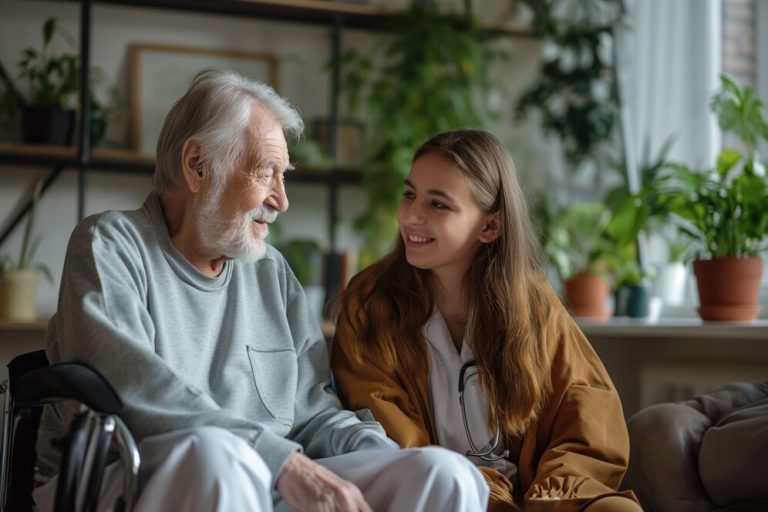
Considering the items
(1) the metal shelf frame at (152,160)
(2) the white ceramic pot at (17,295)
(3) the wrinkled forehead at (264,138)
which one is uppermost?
(1) the metal shelf frame at (152,160)

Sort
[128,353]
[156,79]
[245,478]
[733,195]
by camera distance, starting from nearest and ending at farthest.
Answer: [245,478]
[128,353]
[733,195]
[156,79]

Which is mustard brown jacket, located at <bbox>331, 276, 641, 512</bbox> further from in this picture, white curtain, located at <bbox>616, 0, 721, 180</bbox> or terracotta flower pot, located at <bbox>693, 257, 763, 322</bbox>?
white curtain, located at <bbox>616, 0, 721, 180</bbox>

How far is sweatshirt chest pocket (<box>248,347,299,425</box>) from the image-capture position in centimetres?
184

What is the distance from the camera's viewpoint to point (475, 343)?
204cm

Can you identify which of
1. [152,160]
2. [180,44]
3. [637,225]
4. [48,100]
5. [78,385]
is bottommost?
[78,385]

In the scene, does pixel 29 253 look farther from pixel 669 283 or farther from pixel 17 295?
pixel 669 283

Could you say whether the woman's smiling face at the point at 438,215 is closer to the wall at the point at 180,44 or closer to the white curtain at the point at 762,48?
the white curtain at the point at 762,48

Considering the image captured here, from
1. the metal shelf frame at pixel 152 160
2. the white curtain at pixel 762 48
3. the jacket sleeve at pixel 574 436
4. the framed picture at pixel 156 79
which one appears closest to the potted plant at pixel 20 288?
the metal shelf frame at pixel 152 160

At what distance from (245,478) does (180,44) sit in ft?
9.54

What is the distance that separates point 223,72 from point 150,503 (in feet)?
2.95

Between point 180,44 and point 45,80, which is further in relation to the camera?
point 180,44

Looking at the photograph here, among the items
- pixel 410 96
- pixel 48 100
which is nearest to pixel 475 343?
pixel 410 96

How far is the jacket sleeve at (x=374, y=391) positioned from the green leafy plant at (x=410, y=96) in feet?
5.60

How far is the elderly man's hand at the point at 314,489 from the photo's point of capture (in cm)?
151
